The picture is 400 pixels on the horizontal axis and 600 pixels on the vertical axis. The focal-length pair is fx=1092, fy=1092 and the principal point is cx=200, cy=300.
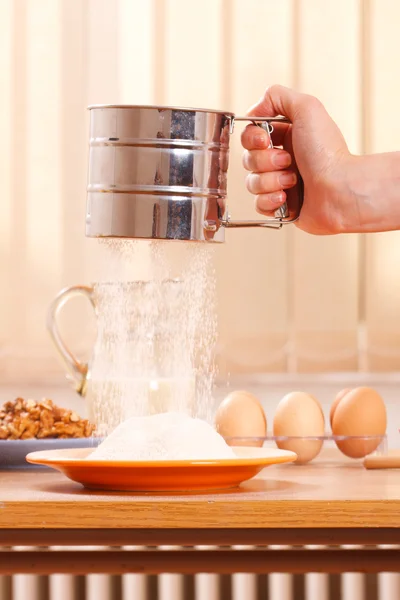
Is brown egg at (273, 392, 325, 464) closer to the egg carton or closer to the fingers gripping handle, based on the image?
the egg carton

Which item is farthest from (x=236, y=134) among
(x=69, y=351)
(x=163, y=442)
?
(x=163, y=442)

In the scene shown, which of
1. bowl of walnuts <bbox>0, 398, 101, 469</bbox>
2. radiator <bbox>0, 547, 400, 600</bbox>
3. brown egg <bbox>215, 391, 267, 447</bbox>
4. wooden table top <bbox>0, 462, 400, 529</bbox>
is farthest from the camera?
radiator <bbox>0, 547, 400, 600</bbox>

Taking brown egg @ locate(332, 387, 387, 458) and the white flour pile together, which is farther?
brown egg @ locate(332, 387, 387, 458)

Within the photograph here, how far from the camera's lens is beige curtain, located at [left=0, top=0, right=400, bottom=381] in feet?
5.91

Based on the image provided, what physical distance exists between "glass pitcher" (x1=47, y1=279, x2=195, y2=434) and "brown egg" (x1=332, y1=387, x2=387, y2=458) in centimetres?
19

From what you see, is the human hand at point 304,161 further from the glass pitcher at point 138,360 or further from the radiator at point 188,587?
the radiator at point 188,587

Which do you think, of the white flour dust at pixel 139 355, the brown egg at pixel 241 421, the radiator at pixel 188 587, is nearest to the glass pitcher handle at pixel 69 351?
the white flour dust at pixel 139 355

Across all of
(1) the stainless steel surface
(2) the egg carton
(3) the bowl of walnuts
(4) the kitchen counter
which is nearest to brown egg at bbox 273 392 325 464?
(2) the egg carton

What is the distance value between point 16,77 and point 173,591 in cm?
89

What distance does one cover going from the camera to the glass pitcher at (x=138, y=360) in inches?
48.6

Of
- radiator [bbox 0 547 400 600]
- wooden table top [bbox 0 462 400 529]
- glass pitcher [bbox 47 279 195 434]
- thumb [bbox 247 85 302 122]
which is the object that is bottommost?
radiator [bbox 0 547 400 600]

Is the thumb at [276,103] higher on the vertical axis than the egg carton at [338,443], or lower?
higher

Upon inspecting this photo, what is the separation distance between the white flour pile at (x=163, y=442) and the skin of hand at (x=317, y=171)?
218mm

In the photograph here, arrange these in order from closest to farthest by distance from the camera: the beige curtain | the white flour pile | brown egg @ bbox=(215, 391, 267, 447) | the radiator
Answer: the white flour pile → brown egg @ bbox=(215, 391, 267, 447) → the radiator → the beige curtain
